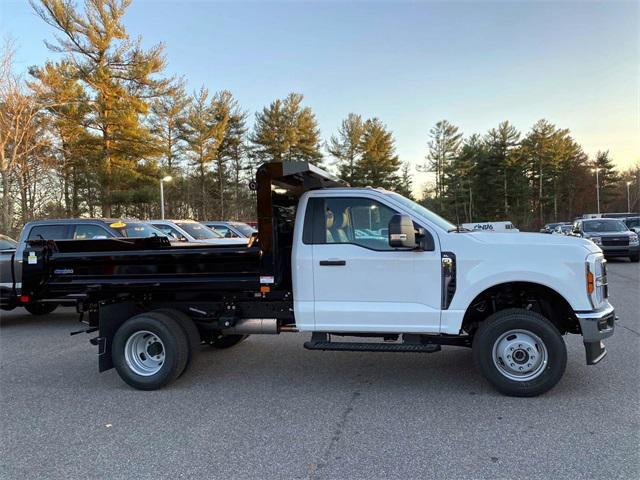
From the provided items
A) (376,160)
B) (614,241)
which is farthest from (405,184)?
(614,241)

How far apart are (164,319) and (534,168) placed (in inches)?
2573

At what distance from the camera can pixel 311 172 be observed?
5262 millimetres

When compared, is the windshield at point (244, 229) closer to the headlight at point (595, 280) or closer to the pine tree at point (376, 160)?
the headlight at point (595, 280)

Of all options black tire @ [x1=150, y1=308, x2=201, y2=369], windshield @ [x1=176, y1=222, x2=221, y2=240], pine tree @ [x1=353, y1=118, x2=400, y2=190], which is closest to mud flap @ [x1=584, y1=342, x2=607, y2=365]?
black tire @ [x1=150, y1=308, x2=201, y2=369]

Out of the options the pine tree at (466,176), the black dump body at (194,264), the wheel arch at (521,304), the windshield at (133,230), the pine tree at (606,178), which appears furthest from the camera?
the pine tree at (606,178)

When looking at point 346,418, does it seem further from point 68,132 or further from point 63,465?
point 68,132

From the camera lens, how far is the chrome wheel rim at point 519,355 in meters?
4.73

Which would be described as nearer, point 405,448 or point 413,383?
point 405,448

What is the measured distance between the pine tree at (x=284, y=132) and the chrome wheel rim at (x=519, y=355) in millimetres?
38811

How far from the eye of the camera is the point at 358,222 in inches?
204

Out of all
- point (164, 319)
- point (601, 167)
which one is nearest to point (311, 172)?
point (164, 319)

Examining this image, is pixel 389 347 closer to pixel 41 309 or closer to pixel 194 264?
pixel 194 264

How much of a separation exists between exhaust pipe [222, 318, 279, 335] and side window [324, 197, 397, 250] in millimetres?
1166

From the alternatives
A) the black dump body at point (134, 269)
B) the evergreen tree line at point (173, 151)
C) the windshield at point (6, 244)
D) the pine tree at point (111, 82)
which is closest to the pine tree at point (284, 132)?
the evergreen tree line at point (173, 151)
